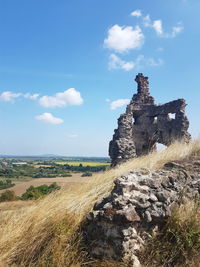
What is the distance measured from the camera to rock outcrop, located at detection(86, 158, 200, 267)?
2.79 meters

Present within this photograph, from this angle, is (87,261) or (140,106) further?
(140,106)

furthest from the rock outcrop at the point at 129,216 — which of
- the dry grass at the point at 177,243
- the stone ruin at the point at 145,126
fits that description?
the stone ruin at the point at 145,126

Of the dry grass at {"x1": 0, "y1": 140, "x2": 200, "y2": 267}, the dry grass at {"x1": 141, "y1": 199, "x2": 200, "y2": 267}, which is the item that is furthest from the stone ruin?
the dry grass at {"x1": 141, "y1": 199, "x2": 200, "y2": 267}

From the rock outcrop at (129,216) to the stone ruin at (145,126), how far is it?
10.5 meters

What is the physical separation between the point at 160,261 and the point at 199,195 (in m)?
1.35

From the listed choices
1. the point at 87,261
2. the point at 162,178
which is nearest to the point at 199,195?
the point at 162,178

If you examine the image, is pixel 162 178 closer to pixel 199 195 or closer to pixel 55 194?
pixel 199 195

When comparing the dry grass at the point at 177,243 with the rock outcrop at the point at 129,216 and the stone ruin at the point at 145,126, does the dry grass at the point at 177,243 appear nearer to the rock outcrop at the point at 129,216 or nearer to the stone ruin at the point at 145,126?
the rock outcrop at the point at 129,216

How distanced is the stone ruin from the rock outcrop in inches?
414

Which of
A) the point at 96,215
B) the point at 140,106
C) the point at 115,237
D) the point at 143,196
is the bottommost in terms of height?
the point at 115,237

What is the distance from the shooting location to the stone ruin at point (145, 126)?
14586 mm

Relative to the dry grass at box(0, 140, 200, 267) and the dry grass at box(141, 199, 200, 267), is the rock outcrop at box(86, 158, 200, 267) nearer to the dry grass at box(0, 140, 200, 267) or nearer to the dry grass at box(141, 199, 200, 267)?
the dry grass at box(141, 199, 200, 267)

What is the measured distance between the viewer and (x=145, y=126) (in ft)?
63.4

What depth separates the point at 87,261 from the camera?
2.86 meters
